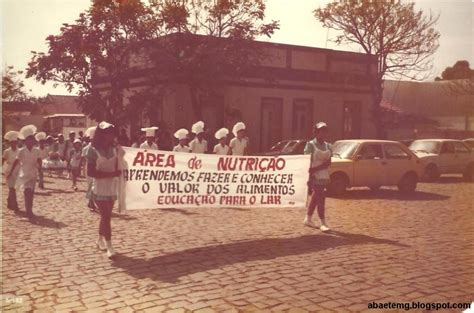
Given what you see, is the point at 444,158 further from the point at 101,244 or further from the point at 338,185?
the point at 101,244

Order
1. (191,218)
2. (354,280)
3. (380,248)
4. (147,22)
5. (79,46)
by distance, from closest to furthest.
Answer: (354,280), (380,248), (191,218), (79,46), (147,22)

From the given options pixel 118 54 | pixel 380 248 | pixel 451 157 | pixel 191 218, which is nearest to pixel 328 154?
pixel 380 248

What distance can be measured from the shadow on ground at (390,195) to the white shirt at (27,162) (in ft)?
27.0

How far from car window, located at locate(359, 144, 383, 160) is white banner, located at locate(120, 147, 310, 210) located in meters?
6.60

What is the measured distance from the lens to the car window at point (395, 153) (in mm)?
15641

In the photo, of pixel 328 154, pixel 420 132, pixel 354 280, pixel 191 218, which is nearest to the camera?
pixel 354 280

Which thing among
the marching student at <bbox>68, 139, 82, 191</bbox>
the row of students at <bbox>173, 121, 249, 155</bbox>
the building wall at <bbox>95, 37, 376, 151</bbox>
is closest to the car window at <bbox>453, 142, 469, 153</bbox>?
the building wall at <bbox>95, 37, 376, 151</bbox>

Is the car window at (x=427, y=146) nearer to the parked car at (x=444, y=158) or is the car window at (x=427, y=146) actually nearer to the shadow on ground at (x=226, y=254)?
the parked car at (x=444, y=158)

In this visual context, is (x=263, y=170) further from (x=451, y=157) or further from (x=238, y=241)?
(x=451, y=157)

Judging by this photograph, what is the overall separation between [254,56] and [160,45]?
4.43 m

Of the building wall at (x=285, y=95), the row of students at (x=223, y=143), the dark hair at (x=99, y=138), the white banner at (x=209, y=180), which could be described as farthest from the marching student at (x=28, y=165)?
the building wall at (x=285, y=95)

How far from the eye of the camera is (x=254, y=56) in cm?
2334

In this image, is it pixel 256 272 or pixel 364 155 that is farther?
pixel 364 155

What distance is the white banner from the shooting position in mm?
7867
